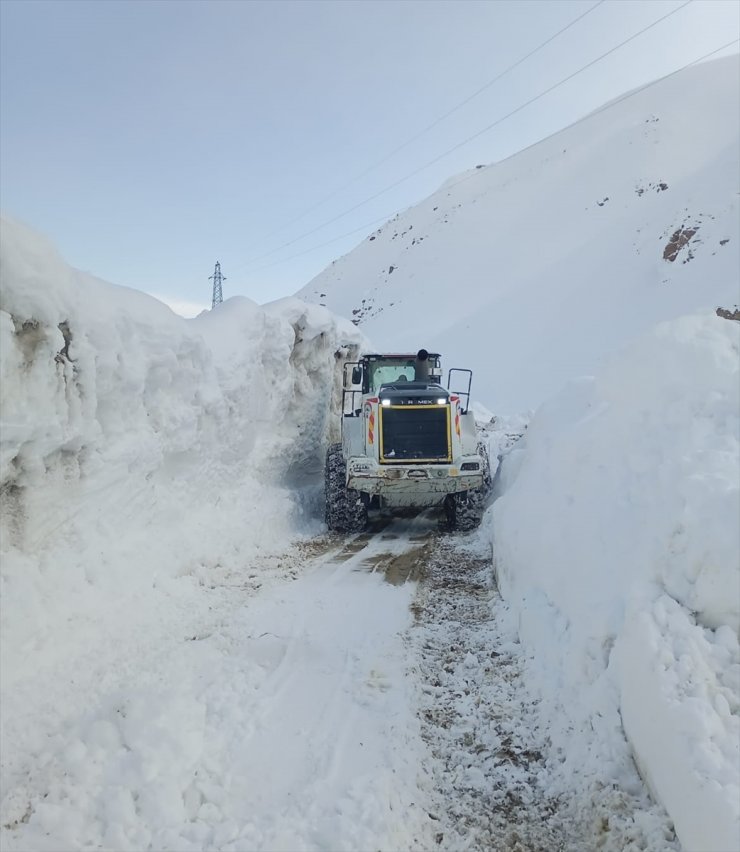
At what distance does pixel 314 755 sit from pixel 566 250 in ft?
146

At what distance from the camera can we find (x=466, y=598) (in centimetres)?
649

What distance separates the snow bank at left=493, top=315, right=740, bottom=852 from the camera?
9.75ft

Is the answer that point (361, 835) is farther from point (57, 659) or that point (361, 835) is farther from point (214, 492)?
point (214, 492)

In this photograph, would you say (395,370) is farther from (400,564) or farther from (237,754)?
(237,754)

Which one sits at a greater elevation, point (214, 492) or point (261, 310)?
point (261, 310)

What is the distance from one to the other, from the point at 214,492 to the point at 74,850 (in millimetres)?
5874

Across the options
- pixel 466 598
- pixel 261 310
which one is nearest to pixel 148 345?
pixel 261 310

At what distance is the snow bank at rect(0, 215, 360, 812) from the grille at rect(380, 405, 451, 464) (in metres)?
1.94

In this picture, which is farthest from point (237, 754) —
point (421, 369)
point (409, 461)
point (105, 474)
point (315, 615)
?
point (421, 369)

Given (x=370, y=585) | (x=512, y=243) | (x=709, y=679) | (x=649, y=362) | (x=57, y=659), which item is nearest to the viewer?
(x=709, y=679)

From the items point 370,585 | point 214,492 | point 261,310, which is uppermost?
point 261,310

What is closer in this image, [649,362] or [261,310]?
[649,362]

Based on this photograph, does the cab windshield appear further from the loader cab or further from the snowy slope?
the snowy slope

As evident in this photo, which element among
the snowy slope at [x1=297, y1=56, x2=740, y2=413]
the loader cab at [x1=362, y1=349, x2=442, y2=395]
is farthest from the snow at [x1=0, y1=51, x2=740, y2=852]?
the snowy slope at [x1=297, y1=56, x2=740, y2=413]
